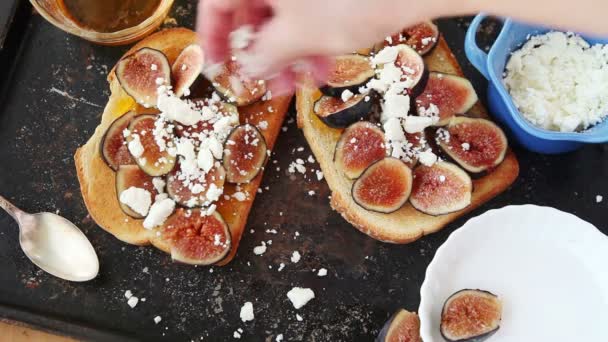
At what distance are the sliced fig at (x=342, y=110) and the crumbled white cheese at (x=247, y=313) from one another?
2.58 ft

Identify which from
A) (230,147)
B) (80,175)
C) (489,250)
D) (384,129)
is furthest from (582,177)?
(80,175)

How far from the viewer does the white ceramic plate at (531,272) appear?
2.41 m

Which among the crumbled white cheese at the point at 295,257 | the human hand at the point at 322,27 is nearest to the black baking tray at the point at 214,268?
the crumbled white cheese at the point at 295,257

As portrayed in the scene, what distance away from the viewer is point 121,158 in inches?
105

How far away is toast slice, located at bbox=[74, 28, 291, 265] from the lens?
2617 mm

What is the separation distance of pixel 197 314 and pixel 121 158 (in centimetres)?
68

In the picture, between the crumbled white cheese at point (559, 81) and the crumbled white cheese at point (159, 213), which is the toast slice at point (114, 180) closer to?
the crumbled white cheese at point (159, 213)

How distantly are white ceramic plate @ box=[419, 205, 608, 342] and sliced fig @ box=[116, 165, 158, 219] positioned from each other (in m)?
1.12

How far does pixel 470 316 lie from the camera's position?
7.83ft

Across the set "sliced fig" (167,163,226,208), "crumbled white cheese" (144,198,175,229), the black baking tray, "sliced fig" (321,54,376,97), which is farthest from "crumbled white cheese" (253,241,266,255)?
"sliced fig" (321,54,376,97)

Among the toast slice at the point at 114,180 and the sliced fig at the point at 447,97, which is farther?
the sliced fig at the point at 447,97

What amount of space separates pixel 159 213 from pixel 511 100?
1.39m

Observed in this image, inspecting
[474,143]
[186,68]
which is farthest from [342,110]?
[186,68]

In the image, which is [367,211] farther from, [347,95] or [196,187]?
[196,187]
